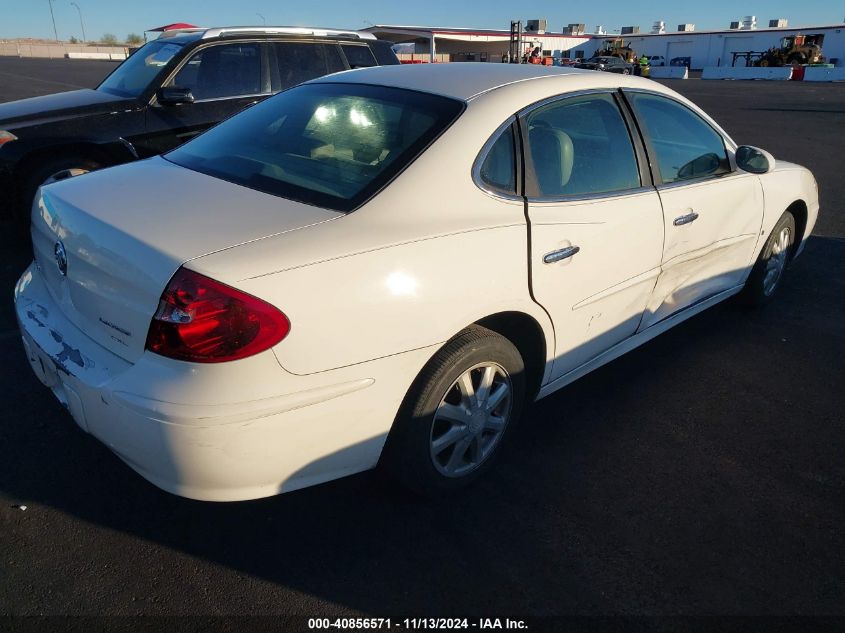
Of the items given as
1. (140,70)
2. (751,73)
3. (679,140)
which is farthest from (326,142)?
(751,73)

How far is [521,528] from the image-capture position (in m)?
2.52

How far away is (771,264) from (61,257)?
4.23 metres

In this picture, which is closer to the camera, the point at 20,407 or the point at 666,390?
the point at 20,407

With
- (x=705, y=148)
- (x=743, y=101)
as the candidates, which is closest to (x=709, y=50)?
(x=743, y=101)

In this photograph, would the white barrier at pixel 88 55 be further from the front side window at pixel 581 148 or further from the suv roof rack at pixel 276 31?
the front side window at pixel 581 148

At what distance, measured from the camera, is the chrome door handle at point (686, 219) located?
3.29 m

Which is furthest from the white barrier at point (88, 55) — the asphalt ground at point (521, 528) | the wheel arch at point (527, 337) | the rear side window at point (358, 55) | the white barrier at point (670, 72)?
the wheel arch at point (527, 337)

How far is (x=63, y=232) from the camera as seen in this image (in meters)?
2.34

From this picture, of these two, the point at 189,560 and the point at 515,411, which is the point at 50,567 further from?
the point at 515,411

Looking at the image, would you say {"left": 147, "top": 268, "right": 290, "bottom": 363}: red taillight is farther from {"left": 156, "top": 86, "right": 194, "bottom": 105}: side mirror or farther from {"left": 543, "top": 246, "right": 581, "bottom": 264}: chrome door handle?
{"left": 156, "top": 86, "right": 194, "bottom": 105}: side mirror

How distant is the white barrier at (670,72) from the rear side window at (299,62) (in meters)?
41.5

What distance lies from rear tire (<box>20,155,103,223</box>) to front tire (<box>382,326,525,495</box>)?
414 centimetres

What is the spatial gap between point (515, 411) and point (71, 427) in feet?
6.54

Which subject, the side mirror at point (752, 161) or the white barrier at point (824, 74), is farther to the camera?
the white barrier at point (824, 74)
